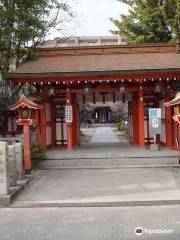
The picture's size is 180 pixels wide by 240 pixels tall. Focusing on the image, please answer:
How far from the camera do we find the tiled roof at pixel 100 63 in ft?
59.2

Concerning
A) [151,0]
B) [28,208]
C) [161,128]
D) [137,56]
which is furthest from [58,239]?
[151,0]

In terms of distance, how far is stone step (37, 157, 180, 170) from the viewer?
16.4 m

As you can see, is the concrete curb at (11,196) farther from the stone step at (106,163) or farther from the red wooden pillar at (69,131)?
the red wooden pillar at (69,131)

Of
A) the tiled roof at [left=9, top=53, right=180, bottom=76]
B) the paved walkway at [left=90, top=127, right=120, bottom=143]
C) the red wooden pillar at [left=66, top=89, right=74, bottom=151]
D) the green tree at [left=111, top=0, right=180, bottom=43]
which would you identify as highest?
the green tree at [left=111, top=0, right=180, bottom=43]

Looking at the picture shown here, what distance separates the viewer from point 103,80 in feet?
59.3

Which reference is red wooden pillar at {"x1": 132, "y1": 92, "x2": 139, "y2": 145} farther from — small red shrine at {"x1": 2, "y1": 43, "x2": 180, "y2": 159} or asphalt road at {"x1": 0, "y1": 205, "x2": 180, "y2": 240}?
asphalt road at {"x1": 0, "y1": 205, "x2": 180, "y2": 240}

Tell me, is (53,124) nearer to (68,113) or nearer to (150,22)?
(68,113)

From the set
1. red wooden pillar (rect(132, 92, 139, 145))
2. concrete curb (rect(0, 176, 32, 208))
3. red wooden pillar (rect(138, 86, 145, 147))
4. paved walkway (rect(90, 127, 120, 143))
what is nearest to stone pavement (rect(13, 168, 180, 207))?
concrete curb (rect(0, 176, 32, 208))

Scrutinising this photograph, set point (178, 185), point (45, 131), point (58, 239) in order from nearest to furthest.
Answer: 1. point (58, 239)
2. point (178, 185)
3. point (45, 131)

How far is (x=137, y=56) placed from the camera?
68.7ft

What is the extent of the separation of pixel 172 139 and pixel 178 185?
23.5 ft

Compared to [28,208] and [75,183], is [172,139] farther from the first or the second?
[28,208]

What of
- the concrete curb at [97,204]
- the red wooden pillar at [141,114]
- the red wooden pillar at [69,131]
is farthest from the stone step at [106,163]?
the concrete curb at [97,204]

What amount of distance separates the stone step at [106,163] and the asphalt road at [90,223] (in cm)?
643
